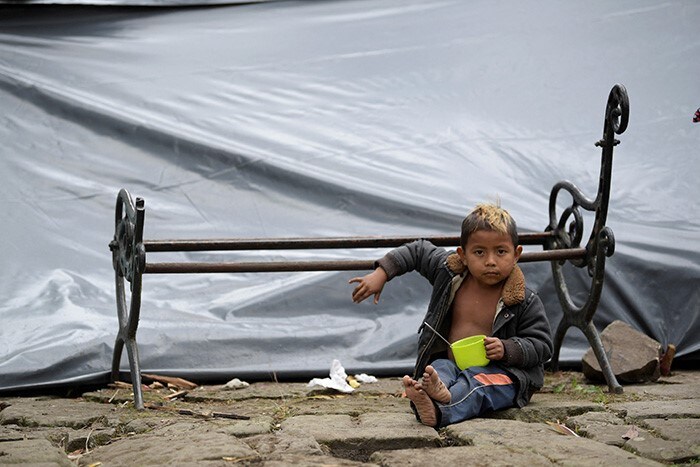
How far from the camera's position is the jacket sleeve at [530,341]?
289 centimetres

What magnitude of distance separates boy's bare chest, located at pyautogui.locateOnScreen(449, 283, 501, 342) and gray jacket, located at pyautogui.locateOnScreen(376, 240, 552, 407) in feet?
0.08

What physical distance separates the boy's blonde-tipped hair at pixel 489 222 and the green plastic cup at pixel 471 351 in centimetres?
29

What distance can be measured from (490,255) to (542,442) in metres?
0.68

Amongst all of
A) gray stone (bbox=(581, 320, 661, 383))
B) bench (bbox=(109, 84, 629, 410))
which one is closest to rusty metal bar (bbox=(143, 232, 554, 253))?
bench (bbox=(109, 84, 629, 410))

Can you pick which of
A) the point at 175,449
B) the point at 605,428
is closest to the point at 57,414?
the point at 175,449

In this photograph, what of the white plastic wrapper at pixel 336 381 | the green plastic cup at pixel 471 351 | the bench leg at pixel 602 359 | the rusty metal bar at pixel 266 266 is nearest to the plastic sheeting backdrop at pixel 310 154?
the white plastic wrapper at pixel 336 381

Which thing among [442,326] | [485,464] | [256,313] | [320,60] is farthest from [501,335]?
[320,60]

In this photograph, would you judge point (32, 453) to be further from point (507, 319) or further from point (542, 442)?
point (507, 319)

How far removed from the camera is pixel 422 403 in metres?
2.67

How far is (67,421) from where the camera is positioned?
2842 millimetres

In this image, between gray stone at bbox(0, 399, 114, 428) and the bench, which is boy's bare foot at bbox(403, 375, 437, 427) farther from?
gray stone at bbox(0, 399, 114, 428)

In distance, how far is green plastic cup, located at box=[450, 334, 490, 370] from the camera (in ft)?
9.49

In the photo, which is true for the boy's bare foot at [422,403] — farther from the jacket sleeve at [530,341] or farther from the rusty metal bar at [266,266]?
the rusty metal bar at [266,266]

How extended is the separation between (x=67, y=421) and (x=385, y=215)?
164cm
